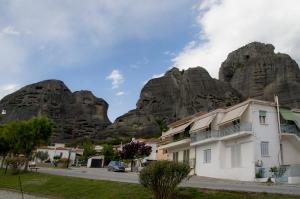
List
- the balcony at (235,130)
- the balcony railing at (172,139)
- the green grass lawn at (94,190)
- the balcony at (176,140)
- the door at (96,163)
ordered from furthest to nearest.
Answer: the door at (96,163), the balcony railing at (172,139), the balcony at (176,140), the balcony at (235,130), the green grass lawn at (94,190)

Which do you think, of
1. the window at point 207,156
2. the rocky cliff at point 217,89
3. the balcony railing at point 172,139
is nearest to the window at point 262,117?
the window at point 207,156

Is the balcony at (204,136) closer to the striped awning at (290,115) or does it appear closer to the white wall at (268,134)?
the white wall at (268,134)

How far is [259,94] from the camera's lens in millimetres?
110875

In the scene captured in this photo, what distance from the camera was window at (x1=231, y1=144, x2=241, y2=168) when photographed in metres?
36.3

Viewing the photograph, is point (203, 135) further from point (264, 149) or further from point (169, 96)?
point (169, 96)

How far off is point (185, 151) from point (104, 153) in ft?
122

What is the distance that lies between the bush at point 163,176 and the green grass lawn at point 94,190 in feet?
6.20

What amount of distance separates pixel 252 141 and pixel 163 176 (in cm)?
2001

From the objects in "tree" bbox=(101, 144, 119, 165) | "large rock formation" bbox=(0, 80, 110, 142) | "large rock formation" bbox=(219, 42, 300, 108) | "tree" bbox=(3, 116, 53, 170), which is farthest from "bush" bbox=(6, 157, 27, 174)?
"large rock formation" bbox=(0, 80, 110, 142)

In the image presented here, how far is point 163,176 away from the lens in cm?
1658

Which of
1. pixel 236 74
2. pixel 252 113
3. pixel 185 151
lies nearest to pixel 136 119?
pixel 236 74

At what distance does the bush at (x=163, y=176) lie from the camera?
16469 mm

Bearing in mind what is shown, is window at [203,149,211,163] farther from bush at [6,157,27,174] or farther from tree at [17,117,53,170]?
bush at [6,157,27,174]

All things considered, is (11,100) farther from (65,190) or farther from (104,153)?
(65,190)
